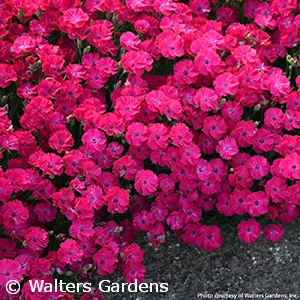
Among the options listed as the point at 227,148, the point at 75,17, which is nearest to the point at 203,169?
the point at 227,148

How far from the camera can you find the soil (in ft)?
9.57

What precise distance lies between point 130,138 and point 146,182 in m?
0.19

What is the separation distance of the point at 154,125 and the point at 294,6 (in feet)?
3.71

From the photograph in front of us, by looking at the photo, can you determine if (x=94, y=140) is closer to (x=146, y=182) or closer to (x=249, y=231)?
(x=146, y=182)

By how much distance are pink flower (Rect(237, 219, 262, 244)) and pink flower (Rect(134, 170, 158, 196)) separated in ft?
1.40

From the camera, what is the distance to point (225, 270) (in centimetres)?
299

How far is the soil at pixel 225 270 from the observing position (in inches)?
115

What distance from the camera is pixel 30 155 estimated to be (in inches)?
109

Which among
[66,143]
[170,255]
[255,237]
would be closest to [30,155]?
[66,143]

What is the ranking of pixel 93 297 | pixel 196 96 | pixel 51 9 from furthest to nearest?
1. pixel 51 9
2. pixel 196 96
3. pixel 93 297

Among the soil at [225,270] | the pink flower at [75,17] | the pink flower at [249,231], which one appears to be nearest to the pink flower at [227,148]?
the pink flower at [249,231]

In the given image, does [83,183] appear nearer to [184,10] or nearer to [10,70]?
[10,70]

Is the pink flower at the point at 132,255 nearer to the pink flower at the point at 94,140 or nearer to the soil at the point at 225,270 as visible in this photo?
the soil at the point at 225,270

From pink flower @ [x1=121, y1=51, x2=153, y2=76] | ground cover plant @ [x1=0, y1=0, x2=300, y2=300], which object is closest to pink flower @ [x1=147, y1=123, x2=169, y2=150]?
ground cover plant @ [x1=0, y1=0, x2=300, y2=300]
